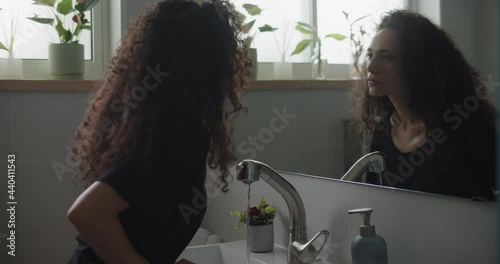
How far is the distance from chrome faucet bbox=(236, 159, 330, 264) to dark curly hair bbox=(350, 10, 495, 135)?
12.2 inches

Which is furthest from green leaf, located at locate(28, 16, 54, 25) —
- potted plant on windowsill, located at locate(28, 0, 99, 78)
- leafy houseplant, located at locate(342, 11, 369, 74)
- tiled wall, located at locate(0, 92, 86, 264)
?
leafy houseplant, located at locate(342, 11, 369, 74)

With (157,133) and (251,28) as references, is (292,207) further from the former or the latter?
(251,28)

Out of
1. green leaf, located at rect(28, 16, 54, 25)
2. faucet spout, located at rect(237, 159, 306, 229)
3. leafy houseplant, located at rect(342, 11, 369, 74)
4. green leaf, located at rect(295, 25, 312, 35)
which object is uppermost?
green leaf, located at rect(28, 16, 54, 25)

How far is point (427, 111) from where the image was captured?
1.08 metres

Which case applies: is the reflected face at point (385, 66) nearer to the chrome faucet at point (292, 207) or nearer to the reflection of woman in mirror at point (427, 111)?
the reflection of woman in mirror at point (427, 111)

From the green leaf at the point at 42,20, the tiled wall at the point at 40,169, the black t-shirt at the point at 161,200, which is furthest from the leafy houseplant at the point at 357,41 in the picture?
the green leaf at the point at 42,20

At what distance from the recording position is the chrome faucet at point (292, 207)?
1271mm

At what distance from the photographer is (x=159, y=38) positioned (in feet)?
3.49

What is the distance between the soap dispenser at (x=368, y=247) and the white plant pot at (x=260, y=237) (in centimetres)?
43

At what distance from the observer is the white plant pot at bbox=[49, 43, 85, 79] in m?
1.95

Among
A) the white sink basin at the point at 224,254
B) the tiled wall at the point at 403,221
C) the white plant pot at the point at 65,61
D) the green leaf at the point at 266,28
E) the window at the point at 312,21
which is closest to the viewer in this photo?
the tiled wall at the point at 403,221

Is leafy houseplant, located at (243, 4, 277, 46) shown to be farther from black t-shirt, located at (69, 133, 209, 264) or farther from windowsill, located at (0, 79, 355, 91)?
black t-shirt, located at (69, 133, 209, 264)

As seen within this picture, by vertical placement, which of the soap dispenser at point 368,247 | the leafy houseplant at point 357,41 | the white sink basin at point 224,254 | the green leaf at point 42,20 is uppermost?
the green leaf at point 42,20

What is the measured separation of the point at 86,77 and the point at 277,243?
0.94m
